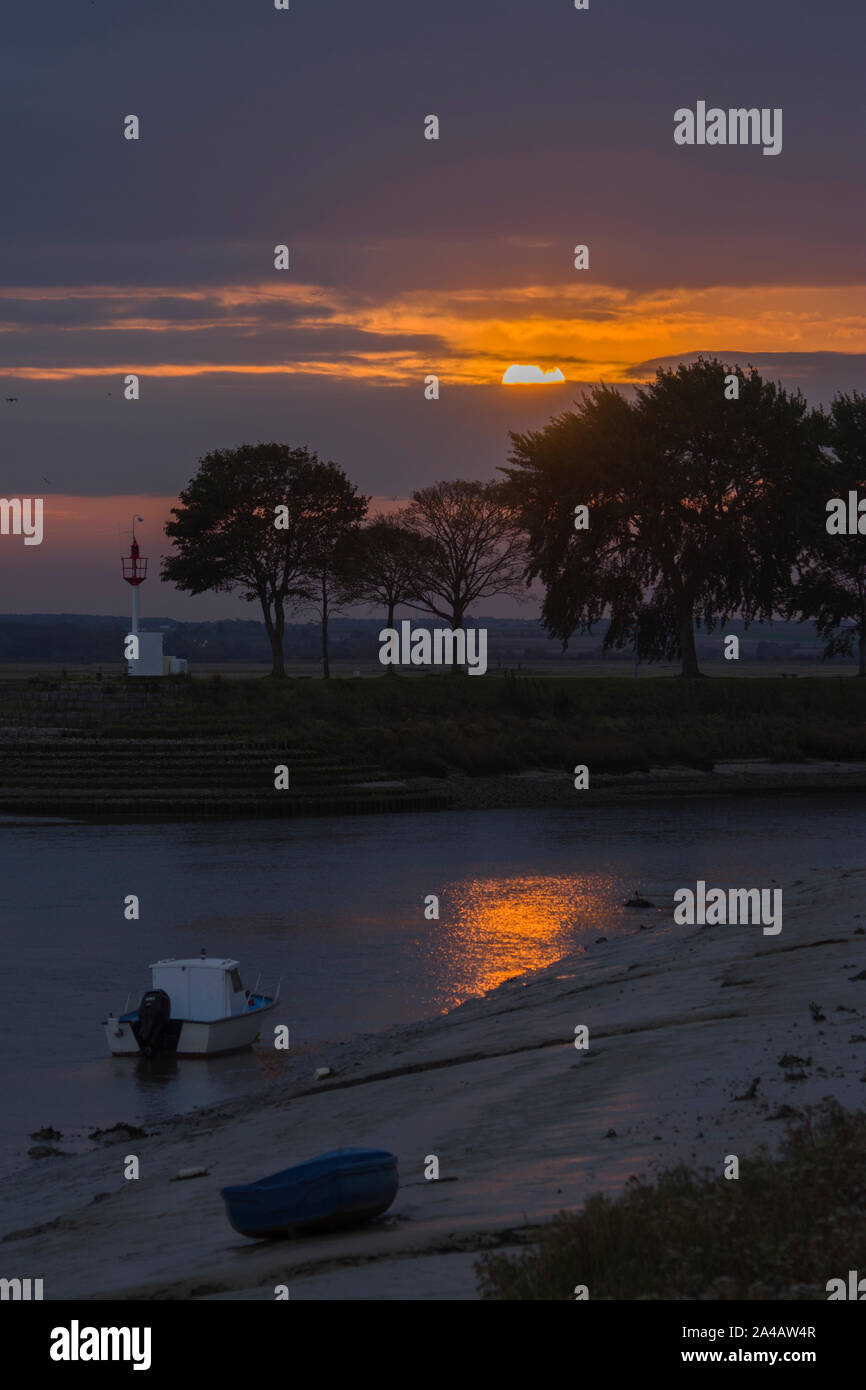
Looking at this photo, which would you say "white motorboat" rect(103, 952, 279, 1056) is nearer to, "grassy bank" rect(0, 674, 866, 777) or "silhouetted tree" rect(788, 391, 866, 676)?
"grassy bank" rect(0, 674, 866, 777)

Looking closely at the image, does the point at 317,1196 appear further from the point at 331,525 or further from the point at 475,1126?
the point at 331,525

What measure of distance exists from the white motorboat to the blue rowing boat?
465 inches

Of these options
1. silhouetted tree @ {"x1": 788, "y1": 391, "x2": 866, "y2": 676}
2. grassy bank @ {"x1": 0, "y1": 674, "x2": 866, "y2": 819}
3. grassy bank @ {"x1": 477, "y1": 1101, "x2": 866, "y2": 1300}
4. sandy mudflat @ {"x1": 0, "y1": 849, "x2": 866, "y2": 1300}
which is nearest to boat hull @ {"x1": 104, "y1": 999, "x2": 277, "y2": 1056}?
sandy mudflat @ {"x1": 0, "y1": 849, "x2": 866, "y2": 1300}

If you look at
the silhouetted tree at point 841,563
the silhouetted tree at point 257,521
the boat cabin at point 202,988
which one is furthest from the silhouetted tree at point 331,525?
the boat cabin at point 202,988

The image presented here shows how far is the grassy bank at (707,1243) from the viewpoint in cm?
934

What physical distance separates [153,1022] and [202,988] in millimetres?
1227

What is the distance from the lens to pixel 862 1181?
418 inches

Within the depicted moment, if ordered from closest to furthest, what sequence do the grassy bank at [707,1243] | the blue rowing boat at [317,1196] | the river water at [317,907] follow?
the grassy bank at [707,1243]
the blue rowing boat at [317,1196]
the river water at [317,907]

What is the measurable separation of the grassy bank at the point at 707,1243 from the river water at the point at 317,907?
10286 mm

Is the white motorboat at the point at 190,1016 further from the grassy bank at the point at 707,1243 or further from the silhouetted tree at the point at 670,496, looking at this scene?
the silhouetted tree at the point at 670,496

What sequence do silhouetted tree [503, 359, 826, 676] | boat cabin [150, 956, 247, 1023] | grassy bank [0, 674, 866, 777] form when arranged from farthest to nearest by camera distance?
silhouetted tree [503, 359, 826, 676] → grassy bank [0, 674, 866, 777] → boat cabin [150, 956, 247, 1023]

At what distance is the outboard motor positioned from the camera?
2369cm

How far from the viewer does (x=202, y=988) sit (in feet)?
81.4

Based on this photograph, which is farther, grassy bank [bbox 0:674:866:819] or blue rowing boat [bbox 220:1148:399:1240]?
grassy bank [bbox 0:674:866:819]
